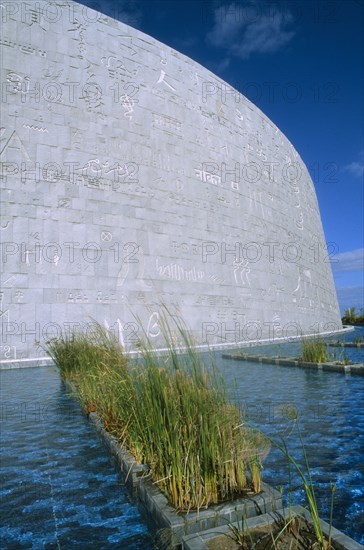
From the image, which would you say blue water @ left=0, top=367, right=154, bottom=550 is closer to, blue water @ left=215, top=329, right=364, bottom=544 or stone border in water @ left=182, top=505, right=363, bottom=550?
stone border in water @ left=182, top=505, right=363, bottom=550

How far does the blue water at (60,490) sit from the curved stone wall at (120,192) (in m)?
5.34

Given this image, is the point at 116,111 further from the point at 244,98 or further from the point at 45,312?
the point at 244,98

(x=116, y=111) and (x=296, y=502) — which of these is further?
(x=116, y=111)

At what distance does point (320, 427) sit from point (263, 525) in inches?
75.7

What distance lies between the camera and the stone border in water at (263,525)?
5.17 feet

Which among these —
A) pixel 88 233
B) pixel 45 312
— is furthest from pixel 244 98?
pixel 45 312

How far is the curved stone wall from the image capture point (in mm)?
9891

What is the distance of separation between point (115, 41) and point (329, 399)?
11.3 m

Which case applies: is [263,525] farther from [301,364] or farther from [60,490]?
[301,364]

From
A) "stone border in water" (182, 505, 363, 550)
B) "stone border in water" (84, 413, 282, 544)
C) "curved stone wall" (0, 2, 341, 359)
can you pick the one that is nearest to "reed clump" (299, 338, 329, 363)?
"curved stone wall" (0, 2, 341, 359)

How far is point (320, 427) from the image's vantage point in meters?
3.55

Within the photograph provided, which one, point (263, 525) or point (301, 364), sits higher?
point (301, 364)

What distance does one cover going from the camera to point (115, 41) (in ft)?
39.3

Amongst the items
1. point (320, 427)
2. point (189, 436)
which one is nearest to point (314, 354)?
point (320, 427)
